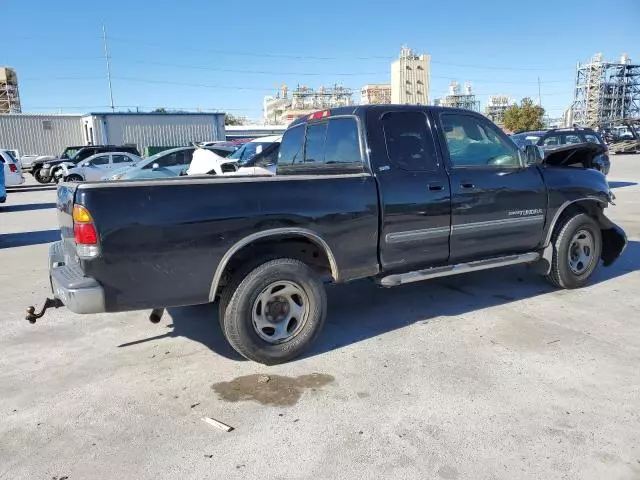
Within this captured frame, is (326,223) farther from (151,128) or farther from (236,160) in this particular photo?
(151,128)

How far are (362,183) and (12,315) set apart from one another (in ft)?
12.7

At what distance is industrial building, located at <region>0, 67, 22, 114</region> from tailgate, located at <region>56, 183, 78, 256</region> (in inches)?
4334

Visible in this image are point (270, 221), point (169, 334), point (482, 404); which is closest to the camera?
point (482, 404)

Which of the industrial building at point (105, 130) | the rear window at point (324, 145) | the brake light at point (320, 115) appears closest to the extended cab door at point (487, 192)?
the rear window at point (324, 145)

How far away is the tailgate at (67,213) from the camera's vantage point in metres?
3.43

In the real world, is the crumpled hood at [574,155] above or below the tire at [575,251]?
above

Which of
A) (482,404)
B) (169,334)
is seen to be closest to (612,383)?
(482,404)

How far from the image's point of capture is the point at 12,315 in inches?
202

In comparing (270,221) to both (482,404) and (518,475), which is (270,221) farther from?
(518,475)

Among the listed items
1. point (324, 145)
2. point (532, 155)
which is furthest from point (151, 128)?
point (532, 155)

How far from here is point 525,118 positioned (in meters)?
76.7

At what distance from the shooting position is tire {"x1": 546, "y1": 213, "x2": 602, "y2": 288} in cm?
532

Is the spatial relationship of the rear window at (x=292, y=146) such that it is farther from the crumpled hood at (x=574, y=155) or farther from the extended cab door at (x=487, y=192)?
the crumpled hood at (x=574, y=155)

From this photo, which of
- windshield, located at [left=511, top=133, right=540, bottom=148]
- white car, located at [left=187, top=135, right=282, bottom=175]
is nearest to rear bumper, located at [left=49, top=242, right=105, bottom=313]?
white car, located at [left=187, top=135, right=282, bottom=175]
